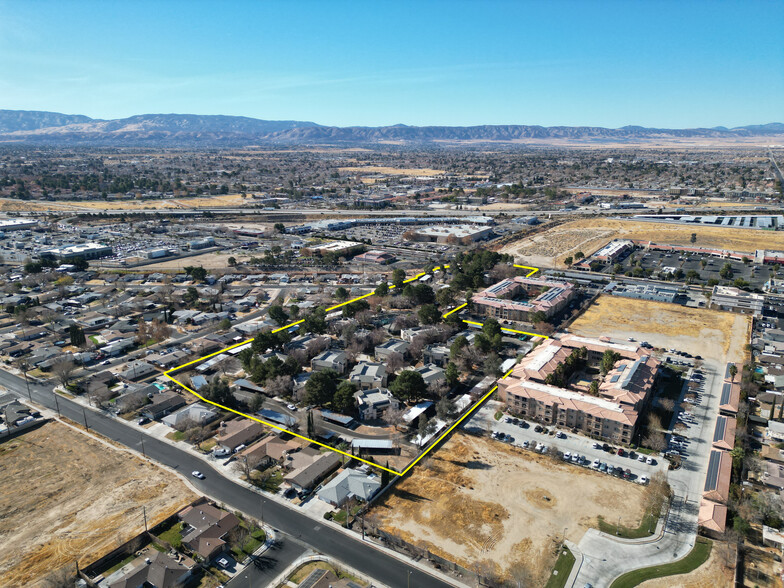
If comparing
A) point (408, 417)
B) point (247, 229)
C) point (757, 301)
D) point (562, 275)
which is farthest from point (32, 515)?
point (247, 229)

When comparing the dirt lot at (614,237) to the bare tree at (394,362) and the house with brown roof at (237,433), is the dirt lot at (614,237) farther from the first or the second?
the house with brown roof at (237,433)

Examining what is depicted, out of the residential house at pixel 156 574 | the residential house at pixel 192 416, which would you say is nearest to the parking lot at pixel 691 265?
the residential house at pixel 192 416

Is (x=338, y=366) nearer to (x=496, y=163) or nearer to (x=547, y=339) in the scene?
(x=547, y=339)

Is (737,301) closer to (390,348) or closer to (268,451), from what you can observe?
(390,348)

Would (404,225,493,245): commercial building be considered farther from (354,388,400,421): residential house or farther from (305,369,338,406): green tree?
(305,369,338,406): green tree

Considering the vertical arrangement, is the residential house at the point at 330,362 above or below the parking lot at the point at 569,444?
above

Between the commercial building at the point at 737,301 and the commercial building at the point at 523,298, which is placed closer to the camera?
the commercial building at the point at 523,298

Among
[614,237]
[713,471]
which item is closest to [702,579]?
[713,471]
